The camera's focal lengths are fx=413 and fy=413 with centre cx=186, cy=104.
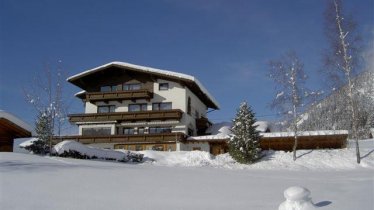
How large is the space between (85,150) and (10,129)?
6.57 metres

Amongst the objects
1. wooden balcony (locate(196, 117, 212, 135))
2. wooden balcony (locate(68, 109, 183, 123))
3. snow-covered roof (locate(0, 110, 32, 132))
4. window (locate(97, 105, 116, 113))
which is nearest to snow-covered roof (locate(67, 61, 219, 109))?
wooden balcony (locate(196, 117, 212, 135))

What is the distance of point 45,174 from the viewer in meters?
13.7

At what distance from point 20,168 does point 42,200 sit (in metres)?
5.02

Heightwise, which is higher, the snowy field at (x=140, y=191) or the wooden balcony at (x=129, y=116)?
the wooden balcony at (x=129, y=116)

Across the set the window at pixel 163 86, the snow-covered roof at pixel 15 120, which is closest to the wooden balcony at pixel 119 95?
the window at pixel 163 86

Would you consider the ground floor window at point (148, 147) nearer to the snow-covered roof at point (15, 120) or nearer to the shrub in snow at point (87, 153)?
the shrub in snow at point (87, 153)

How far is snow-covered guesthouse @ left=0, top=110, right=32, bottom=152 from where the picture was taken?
20281mm

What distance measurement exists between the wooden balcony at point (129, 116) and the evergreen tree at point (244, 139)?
840cm

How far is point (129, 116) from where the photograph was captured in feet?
130

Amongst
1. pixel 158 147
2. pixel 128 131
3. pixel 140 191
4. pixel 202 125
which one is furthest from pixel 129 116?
pixel 140 191

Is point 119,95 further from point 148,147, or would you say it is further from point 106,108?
point 148,147

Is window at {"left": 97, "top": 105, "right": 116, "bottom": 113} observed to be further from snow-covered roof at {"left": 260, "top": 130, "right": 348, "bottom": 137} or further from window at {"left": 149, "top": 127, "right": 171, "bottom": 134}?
→ snow-covered roof at {"left": 260, "top": 130, "right": 348, "bottom": 137}

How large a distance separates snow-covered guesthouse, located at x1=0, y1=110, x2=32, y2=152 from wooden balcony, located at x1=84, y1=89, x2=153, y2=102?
1832 cm

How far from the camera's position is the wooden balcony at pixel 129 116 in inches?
1512
